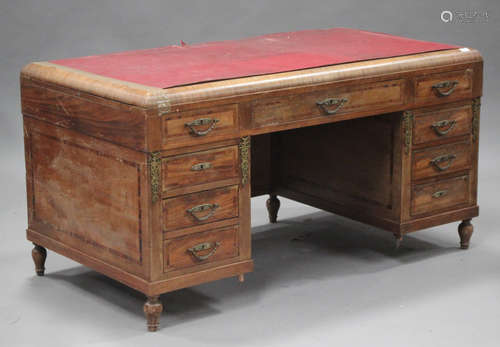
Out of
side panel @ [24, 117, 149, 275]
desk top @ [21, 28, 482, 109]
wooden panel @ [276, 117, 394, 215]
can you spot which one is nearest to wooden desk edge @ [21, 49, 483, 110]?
desk top @ [21, 28, 482, 109]

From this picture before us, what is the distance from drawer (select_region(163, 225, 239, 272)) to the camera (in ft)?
15.8

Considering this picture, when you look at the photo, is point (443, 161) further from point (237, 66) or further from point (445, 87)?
point (237, 66)

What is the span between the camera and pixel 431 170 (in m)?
5.55

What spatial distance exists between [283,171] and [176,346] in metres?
1.61

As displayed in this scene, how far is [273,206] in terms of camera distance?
20.4 feet

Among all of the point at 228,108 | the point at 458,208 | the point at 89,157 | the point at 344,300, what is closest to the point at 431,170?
the point at 458,208

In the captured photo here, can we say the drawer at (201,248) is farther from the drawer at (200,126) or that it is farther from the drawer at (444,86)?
the drawer at (444,86)

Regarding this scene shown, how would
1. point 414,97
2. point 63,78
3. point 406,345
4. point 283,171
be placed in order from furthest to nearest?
point 283,171 → point 414,97 → point 63,78 → point 406,345

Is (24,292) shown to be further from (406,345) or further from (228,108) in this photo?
(406,345)

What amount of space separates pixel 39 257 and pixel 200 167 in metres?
1.01

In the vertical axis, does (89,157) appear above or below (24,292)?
above

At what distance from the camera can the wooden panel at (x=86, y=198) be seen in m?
4.80

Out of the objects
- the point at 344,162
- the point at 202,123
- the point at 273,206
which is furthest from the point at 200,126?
the point at 273,206

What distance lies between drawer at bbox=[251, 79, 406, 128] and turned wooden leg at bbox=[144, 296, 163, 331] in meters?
0.74
